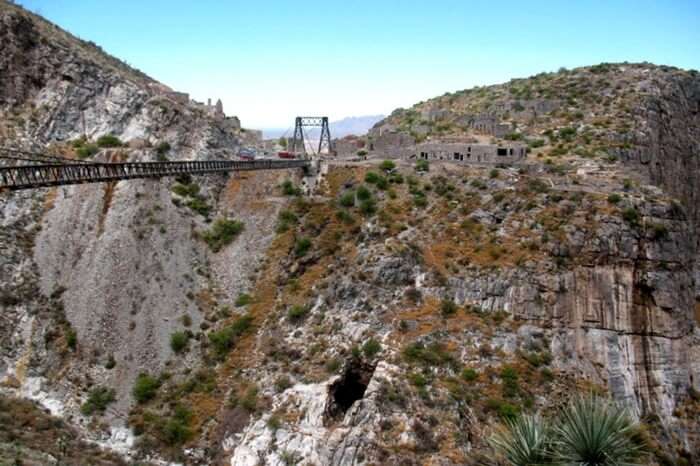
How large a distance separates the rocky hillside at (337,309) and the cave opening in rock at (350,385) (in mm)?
127

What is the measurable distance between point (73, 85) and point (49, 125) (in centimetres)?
501

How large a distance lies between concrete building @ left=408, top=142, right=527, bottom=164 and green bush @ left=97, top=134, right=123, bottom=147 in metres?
24.9

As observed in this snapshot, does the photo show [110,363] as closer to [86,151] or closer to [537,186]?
[86,151]

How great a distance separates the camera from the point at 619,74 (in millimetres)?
69062

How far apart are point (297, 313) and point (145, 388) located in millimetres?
9809

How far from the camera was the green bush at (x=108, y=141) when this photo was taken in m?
49.7

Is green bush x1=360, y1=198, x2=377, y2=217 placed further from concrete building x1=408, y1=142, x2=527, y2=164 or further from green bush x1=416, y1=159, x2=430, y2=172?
concrete building x1=408, y1=142, x2=527, y2=164

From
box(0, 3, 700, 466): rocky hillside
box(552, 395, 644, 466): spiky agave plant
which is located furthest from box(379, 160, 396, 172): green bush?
box(552, 395, 644, 466): spiky agave plant

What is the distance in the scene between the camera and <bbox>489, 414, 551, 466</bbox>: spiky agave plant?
17.6 metres

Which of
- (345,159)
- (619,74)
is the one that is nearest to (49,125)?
(345,159)

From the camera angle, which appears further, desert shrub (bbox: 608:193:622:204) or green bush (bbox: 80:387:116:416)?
desert shrub (bbox: 608:193:622:204)

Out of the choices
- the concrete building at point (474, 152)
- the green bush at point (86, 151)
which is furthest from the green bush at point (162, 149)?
the concrete building at point (474, 152)

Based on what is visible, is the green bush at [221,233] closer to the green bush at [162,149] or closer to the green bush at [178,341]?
the green bush at [178,341]

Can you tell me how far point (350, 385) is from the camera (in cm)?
3403
